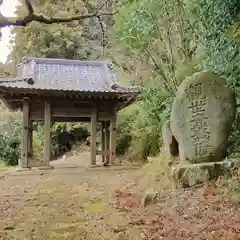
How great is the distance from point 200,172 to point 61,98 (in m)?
9.14

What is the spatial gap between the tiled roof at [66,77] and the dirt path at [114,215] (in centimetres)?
550

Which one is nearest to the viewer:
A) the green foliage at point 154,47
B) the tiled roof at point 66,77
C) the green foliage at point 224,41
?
the green foliage at point 224,41

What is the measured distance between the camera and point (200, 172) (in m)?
7.34

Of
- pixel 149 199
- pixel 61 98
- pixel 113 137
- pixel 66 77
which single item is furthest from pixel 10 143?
pixel 149 199

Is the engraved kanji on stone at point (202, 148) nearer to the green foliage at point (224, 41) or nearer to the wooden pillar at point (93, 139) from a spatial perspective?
the green foliage at point (224, 41)

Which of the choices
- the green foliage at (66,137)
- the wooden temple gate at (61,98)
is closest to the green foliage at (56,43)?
the green foliage at (66,137)

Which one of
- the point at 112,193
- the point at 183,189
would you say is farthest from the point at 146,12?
the point at 183,189

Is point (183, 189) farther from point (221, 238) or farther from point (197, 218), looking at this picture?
point (221, 238)

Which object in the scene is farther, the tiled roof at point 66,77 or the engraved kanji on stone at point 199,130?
the tiled roof at point 66,77

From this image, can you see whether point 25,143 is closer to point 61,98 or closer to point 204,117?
point 61,98

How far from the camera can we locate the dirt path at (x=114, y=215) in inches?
206

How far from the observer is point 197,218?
563cm

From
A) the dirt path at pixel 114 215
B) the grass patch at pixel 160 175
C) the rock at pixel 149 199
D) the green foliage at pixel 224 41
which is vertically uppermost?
the green foliage at pixel 224 41

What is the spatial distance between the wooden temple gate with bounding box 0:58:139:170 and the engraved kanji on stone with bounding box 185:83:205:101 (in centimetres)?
672
